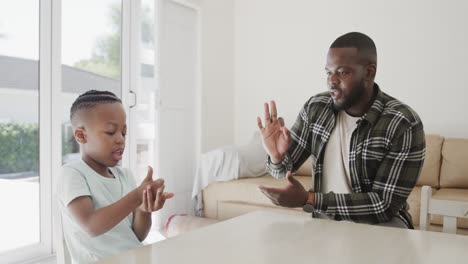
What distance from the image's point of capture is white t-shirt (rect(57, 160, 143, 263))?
1148 mm

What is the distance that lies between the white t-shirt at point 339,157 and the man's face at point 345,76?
0.33 ft

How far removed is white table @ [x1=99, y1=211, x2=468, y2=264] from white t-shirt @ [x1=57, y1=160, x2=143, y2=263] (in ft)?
0.92

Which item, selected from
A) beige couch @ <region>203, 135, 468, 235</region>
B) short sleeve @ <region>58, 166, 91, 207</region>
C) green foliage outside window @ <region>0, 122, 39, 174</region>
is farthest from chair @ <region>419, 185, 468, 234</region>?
green foliage outside window @ <region>0, 122, 39, 174</region>

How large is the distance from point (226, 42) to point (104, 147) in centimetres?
351

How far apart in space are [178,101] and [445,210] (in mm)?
3013

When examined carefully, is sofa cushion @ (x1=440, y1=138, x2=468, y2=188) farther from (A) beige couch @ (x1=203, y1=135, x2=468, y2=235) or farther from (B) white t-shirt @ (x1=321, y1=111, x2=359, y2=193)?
(B) white t-shirt @ (x1=321, y1=111, x2=359, y2=193)

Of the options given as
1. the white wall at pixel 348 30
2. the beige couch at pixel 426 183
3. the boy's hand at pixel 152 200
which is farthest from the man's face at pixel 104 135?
the white wall at pixel 348 30

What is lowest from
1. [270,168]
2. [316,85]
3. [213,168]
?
[213,168]

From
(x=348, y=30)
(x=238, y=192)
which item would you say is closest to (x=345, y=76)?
(x=238, y=192)

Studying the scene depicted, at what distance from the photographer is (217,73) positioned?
4465 millimetres

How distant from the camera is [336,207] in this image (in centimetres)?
139

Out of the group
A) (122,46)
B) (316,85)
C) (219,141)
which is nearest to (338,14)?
(316,85)

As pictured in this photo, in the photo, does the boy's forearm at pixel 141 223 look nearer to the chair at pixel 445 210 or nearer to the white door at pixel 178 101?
the chair at pixel 445 210

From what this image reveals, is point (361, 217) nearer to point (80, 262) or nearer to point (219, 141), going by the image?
point (80, 262)
